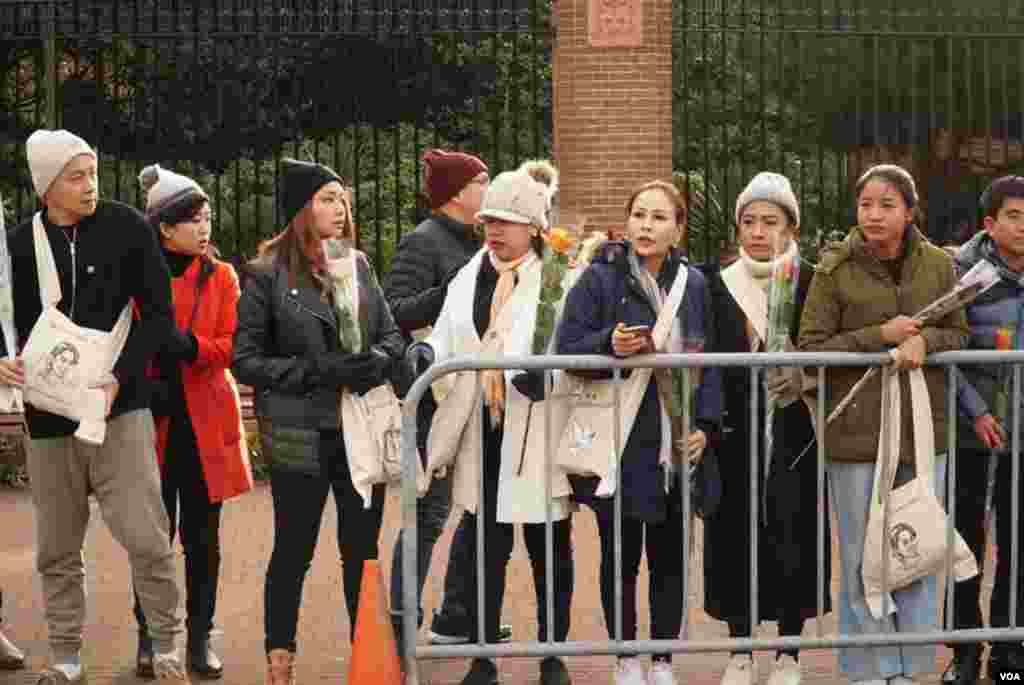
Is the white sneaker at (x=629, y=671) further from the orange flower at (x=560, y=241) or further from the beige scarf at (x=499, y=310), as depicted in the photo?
the orange flower at (x=560, y=241)

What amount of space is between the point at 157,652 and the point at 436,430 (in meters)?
1.26

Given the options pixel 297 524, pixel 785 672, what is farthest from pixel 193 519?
pixel 785 672

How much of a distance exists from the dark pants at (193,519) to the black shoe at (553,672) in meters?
1.31

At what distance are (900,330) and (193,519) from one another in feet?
9.14

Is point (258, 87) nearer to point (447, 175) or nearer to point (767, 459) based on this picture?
point (447, 175)

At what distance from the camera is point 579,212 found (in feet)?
50.9

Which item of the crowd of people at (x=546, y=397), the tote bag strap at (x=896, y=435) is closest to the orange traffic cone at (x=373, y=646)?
the crowd of people at (x=546, y=397)

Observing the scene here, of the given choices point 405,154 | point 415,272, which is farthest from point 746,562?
point 405,154

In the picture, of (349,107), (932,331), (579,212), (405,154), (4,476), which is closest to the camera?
(932,331)

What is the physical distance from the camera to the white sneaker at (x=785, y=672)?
26.1ft

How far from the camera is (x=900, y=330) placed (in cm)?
752

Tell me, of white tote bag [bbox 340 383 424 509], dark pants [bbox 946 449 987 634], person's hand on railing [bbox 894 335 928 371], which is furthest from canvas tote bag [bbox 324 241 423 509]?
dark pants [bbox 946 449 987 634]

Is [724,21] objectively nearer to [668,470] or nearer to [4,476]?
[4,476]

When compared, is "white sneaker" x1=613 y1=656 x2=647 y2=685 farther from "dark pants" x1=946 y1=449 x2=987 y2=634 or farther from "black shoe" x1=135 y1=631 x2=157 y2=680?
"black shoe" x1=135 y1=631 x2=157 y2=680
